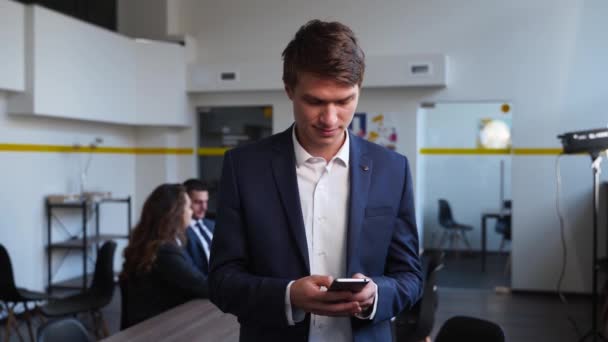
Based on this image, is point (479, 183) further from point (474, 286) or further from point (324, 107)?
point (324, 107)

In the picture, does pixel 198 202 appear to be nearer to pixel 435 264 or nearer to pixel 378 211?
pixel 435 264

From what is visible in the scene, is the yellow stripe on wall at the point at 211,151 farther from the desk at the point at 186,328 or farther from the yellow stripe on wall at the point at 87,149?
the desk at the point at 186,328

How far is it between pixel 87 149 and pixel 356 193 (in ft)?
21.9

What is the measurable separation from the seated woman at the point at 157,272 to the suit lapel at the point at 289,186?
2.22 m

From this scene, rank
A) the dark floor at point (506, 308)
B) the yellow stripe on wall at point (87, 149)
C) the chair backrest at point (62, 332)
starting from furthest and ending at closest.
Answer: the yellow stripe on wall at point (87, 149)
the dark floor at point (506, 308)
the chair backrest at point (62, 332)

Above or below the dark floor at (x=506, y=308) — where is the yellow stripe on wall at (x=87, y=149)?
above

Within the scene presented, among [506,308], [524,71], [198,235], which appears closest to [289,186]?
[198,235]

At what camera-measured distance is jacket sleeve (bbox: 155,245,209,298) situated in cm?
354

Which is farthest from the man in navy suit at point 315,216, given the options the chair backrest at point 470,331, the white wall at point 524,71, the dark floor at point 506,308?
the white wall at point 524,71

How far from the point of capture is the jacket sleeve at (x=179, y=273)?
3.54 m

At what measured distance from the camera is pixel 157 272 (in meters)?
3.60

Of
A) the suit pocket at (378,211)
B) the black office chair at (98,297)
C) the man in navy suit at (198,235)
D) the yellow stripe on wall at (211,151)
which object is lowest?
the black office chair at (98,297)

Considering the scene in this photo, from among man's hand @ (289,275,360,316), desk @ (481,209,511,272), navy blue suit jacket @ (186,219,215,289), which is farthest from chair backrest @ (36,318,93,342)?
desk @ (481,209,511,272)

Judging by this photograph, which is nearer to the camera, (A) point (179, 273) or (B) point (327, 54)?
(B) point (327, 54)
